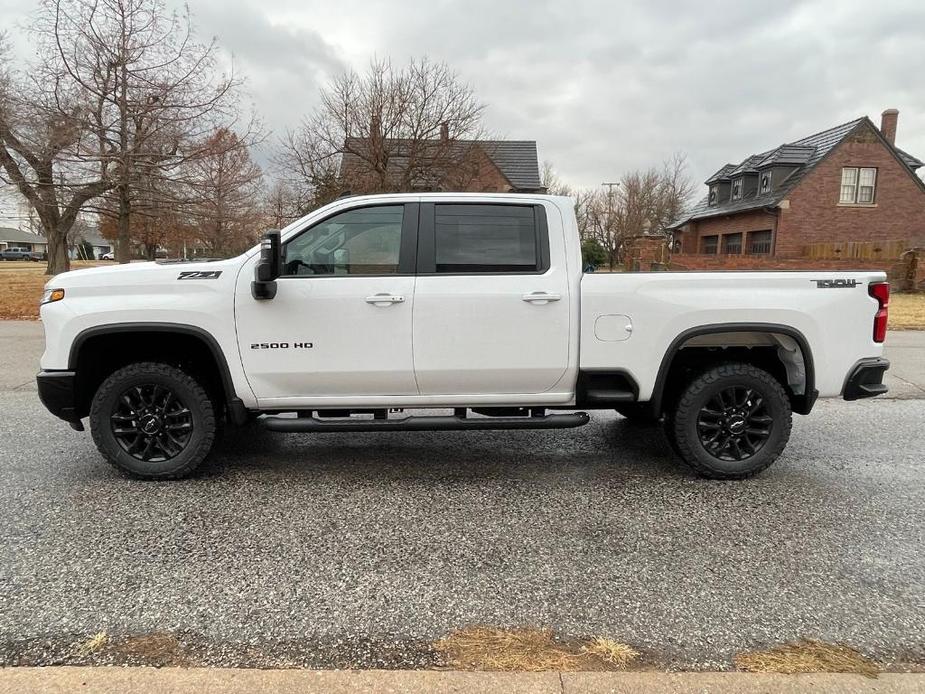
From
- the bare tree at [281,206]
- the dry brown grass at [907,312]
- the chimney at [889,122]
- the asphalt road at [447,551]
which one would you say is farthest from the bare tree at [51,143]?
the chimney at [889,122]

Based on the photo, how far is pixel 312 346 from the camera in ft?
12.9

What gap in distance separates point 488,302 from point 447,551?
1589 millimetres

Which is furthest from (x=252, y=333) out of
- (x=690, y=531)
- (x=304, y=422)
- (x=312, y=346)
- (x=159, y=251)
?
(x=159, y=251)

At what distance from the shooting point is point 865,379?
4129mm

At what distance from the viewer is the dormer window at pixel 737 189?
33.3 m

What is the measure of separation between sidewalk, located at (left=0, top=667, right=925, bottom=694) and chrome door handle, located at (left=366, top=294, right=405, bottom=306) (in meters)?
2.23

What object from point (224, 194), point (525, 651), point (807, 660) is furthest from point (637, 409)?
point (224, 194)

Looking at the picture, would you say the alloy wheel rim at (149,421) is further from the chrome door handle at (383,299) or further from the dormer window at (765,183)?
the dormer window at (765,183)

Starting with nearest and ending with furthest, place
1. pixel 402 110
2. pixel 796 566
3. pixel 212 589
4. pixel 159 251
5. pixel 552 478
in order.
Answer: pixel 212 589, pixel 796 566, pixel 552 478, pixel 402 110, pixel 159 251

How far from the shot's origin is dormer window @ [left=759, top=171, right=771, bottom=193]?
30.9 metres

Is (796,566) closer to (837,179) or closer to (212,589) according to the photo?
(212,589)

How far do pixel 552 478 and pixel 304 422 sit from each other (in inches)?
70.9

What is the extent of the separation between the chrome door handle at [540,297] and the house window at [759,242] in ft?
99.3

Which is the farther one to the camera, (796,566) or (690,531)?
(690,531)
